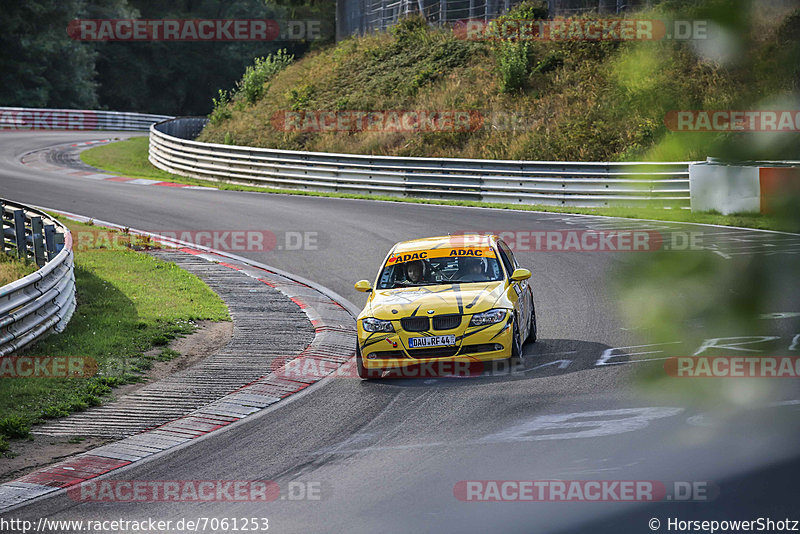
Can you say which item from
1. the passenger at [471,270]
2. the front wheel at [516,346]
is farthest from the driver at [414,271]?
the front wheel at [516,346]

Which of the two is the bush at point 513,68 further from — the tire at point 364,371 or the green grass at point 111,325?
the tire at point 364,371

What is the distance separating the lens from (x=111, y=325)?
14344 mm

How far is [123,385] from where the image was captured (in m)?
11.8

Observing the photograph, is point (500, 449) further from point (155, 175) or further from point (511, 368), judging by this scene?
point (155, 175)

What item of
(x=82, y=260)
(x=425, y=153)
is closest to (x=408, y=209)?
(x=425, y=153)

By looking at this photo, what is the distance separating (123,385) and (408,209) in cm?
1590

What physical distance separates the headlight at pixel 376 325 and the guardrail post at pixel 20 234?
912 centimetres

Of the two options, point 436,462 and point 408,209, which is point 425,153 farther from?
point 436,462

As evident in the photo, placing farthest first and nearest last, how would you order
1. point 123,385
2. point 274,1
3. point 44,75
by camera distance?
point 44,75
point 274,1
point 123,385

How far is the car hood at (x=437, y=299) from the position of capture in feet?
38.1

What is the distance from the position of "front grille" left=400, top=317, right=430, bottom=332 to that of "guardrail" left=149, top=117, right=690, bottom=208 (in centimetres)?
1246
